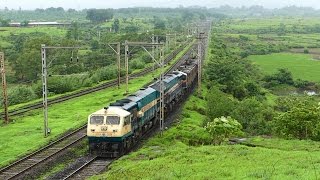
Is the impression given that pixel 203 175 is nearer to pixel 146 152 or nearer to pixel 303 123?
pixel 146 152

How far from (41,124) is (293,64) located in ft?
306

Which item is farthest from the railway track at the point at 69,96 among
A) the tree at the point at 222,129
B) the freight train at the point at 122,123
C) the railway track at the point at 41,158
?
the tree at the point at 222,129

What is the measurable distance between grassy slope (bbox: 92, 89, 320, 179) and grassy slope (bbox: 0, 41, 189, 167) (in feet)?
25.6

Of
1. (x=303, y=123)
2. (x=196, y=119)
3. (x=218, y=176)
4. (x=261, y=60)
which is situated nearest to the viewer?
(x=218, y=176)

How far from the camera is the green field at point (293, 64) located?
347ft

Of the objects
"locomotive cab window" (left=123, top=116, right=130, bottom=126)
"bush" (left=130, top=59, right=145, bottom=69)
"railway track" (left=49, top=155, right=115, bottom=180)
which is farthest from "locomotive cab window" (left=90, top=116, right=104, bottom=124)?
"bush" (left=130, top=59, right=145, bottom=69)

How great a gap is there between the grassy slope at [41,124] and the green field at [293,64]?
2235 inches

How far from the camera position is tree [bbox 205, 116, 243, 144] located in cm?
3200

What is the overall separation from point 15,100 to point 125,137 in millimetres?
32119

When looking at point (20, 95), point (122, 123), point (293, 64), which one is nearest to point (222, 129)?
point (122, 123)

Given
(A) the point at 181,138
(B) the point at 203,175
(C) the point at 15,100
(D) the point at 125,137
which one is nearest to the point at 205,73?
(C) the point at 15,100

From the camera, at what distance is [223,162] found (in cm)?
2383

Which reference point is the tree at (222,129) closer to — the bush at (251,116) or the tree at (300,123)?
the tree at (300,123)

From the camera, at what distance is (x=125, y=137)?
3033 cm
